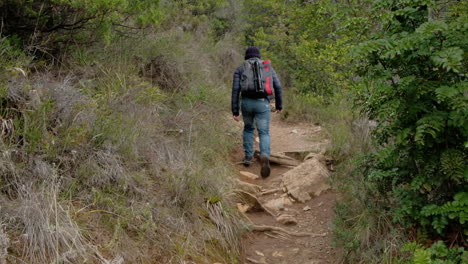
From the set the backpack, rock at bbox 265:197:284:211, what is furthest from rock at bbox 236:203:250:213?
the backpack

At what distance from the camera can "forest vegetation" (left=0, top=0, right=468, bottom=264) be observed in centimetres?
322

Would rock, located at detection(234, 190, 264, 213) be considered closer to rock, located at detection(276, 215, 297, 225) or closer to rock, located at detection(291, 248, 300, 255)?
rock, located at detection(276, 215, 297, 225)

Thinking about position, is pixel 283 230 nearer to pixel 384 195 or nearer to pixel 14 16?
pixel 384 195

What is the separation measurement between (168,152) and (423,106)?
2.85m

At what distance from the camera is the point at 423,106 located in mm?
3408

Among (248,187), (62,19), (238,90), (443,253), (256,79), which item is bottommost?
(248,187)

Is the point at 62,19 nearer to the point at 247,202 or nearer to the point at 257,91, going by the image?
the point at 257,91

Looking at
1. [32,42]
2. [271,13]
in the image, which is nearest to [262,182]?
[32,42]

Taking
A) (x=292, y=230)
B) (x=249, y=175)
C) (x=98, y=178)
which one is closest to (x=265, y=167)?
(x=249, y=175)

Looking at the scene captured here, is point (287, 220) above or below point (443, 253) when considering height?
below

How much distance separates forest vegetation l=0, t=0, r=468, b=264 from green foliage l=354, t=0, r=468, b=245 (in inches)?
0.5

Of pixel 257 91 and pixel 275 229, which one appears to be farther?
pixel 257 91

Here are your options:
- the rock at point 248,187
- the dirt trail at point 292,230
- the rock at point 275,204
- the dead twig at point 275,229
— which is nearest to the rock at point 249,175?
the dirt trail at point 292,230

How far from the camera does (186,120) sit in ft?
21.7
